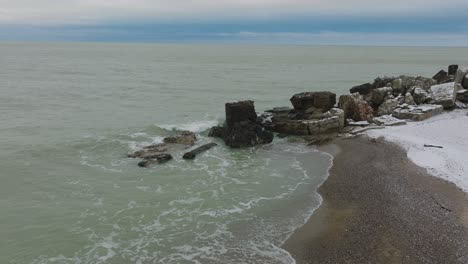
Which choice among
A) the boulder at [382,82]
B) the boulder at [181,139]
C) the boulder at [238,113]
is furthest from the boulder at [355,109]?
the boulder at [181,139]

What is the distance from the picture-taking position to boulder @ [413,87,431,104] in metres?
36.8

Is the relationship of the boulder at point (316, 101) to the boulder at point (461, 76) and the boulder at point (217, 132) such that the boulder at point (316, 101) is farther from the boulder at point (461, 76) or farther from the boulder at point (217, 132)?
the boulder at point (461, 76)

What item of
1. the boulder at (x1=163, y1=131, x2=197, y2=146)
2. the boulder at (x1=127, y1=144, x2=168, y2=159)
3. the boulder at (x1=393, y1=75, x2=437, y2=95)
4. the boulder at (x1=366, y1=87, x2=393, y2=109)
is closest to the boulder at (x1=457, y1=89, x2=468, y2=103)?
the boulder at (x1=393, y1=75, x2=437, y2=95)

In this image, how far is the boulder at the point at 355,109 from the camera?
33.4 metres

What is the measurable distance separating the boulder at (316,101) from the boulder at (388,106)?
174 inches

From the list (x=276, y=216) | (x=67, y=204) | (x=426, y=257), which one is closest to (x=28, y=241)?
(x=67, y=204)

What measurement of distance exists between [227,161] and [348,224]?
11.0 m

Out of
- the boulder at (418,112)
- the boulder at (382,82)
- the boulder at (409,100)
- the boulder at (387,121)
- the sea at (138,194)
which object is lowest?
the sea at (138,194)

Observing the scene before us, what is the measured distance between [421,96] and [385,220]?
80.7 ft

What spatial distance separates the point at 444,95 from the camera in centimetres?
3616

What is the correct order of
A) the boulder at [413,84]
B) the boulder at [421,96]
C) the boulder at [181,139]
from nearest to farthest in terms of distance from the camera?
the boulder at [181,139] → the boulder at [421,96] → the boulder at [413,84]

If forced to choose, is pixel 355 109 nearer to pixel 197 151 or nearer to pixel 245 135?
pixel 245 135

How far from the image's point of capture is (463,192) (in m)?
17.9

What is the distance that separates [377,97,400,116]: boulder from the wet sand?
1309cm
